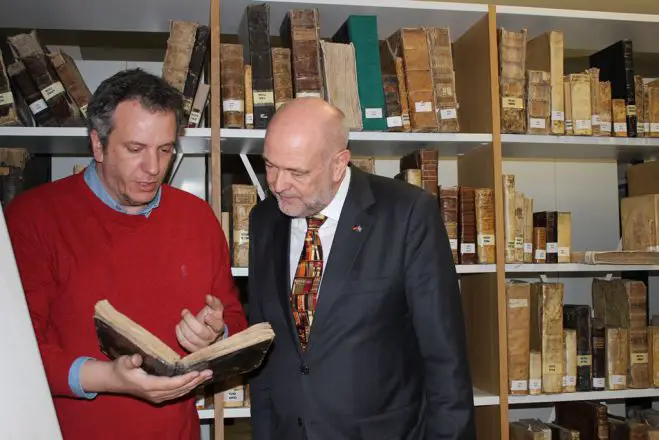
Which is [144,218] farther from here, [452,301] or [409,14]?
[409,14]

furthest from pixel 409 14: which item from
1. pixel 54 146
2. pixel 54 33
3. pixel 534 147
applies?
pixel 54 33

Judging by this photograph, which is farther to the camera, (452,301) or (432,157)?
(432,157)

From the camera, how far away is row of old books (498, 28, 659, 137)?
8.48 ft

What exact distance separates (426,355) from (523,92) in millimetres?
1361

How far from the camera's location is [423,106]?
2.50 metres

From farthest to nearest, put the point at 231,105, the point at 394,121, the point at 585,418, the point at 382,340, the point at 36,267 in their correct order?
the point at 585,418, the point at 394,121, the point at 231,105, the point at 382,340, the point at 36,267

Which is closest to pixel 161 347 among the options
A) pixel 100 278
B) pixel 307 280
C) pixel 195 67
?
pixel 100 278

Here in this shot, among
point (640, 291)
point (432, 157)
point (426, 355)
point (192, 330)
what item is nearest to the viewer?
point (192, 330)

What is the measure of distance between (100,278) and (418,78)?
1.47 meters

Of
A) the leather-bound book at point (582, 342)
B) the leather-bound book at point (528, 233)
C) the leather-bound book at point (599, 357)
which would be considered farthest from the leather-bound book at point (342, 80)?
the leather-bound book at point (599, 357)

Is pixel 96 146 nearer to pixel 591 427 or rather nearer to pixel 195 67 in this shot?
pixel 195 67

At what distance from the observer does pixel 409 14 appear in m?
2.57

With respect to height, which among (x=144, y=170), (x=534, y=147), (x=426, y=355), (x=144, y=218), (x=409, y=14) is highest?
(x=409, y=14)

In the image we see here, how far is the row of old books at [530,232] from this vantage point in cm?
258
